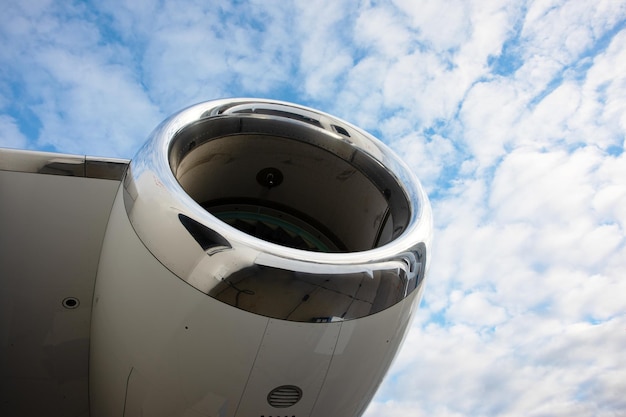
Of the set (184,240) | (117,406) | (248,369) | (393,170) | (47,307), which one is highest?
(393,170)

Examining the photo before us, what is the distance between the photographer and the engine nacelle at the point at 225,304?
2.16m

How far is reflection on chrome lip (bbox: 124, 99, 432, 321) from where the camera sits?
2162 millimetres

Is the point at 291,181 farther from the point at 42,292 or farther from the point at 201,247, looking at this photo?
the point at 42,292

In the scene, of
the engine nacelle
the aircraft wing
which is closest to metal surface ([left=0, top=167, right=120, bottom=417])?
the aircraft wing

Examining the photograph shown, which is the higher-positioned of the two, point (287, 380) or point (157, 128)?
point (157, 128)

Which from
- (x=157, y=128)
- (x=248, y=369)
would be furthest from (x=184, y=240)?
(x=157, y=128)

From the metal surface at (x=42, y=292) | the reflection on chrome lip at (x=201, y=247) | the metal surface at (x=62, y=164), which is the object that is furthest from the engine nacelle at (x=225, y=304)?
the metal surface at (x=62, y=164)

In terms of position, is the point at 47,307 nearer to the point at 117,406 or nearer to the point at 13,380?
the point at 13,380

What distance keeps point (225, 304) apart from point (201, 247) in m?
0.24

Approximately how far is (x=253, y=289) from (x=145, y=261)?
51cm

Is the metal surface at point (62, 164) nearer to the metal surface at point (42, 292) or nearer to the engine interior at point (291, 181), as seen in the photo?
the metal surface at point (42, 292)

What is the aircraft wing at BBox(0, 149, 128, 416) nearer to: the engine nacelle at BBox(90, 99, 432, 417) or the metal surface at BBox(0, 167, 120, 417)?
the metal surface at BBox(0, 167, 120, 417)

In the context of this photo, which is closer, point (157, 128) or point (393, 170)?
point (157, 128)

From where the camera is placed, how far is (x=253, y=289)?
2143 millimetres
